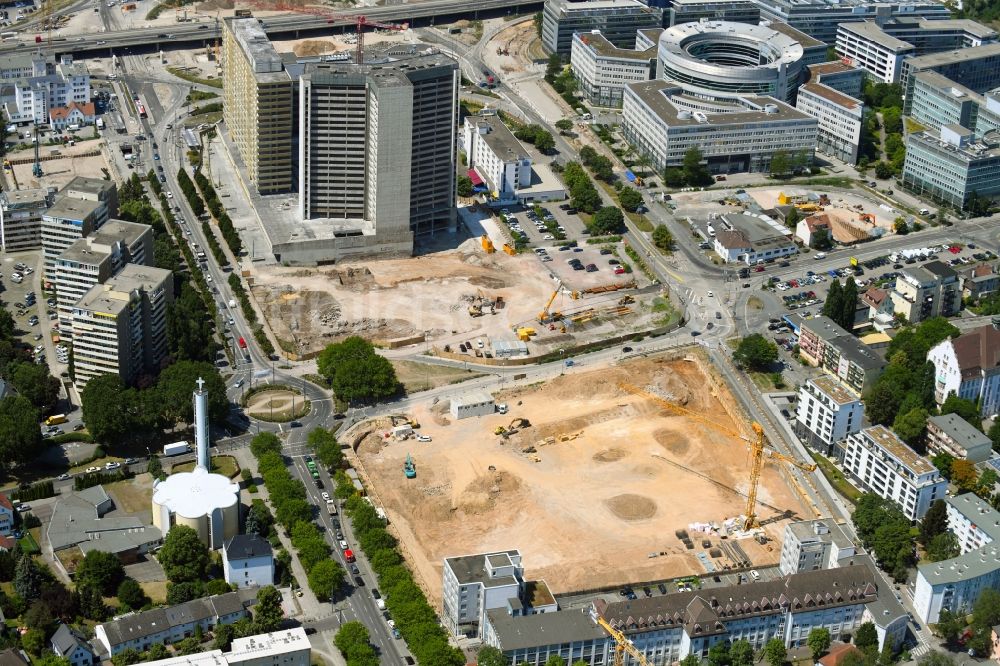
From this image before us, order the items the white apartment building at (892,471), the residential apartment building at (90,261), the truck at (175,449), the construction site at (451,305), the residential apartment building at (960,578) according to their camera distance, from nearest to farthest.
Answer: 1. the residential apartment building at (960,578)
2. the white apartment building at (892,471)
3. the truck at (175,449)
4. the residential apartment building at (90,261)
5. the construction site at (451,305)

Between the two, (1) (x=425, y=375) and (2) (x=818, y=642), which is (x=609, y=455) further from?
(2) (x=818, y=642)

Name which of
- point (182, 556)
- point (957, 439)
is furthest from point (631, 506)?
point (182, 556)

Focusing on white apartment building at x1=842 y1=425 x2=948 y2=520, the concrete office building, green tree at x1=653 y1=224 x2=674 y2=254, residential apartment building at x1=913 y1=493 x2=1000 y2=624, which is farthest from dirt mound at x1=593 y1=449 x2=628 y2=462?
the concrete office building

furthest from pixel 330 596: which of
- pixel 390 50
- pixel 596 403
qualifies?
pixel 390 50

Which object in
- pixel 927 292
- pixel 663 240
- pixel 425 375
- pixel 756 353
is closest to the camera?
pixel 425 375

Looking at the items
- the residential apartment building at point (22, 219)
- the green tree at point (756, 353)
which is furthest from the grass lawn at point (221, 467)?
the green tree at point (756, 353)

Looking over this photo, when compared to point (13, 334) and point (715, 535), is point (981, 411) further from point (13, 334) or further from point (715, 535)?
point (13, 334)

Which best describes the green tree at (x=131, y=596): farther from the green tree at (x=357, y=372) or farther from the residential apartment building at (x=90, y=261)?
the residential apartment building at (x=90, y=261)
